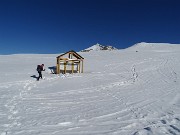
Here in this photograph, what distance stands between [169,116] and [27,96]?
32.4 ft

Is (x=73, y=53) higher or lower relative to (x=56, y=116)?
higher

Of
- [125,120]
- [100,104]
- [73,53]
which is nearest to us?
[125,120]

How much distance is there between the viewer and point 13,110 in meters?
11.7

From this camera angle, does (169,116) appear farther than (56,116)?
No

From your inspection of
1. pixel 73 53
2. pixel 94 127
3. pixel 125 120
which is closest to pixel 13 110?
pixel 94 127

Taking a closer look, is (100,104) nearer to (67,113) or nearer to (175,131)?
(67,113)

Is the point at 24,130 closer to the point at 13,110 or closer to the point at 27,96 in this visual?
the point at 13,110

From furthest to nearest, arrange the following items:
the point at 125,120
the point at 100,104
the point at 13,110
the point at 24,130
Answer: the point at 100,104, the point at 13,110, the point at 125,120, the point at 24,130

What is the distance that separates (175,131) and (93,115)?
3879 mm

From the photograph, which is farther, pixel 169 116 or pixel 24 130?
pixel 169 116

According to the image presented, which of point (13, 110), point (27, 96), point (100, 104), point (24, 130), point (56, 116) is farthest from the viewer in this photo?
point (27, 96)

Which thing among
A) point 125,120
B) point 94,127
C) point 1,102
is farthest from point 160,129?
point 1,102

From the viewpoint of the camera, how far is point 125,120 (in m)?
9.58

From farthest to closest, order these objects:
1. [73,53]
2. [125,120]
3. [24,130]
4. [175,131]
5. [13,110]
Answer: [73,53]
[13,110]
[125,120]
[24,130]
[175,131]
